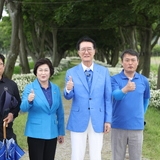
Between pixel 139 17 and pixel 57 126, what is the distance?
12.0m

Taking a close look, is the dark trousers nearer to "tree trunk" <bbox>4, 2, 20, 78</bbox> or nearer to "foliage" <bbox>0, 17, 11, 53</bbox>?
"tree trunk" <bbox>4, 2, 20, 78</bbox>

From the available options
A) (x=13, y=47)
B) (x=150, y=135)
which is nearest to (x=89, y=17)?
(x=13, y=47)

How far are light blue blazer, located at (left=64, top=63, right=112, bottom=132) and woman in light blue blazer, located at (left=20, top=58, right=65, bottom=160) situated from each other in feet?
0.80

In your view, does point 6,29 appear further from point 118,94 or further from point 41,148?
point 118,94

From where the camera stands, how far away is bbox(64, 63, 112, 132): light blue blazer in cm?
389

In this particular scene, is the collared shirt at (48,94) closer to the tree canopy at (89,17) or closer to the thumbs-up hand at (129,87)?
the thumbs-up hand at (129,87)

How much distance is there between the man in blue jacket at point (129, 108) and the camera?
4.09 m

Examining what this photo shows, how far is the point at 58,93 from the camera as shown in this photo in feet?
13.5

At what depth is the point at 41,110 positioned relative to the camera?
13.0 ft

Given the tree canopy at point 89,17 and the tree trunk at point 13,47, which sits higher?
the tree canopy at point 89,17

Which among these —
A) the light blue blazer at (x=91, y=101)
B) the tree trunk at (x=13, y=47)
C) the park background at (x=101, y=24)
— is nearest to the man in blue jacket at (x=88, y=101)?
the light blue blazer at (x=91, y=101)

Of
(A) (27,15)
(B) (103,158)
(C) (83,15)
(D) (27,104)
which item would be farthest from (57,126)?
(A) (27,15)

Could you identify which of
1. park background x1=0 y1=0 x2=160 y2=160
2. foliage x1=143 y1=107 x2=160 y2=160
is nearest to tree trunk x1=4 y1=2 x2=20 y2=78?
park background x1=0 y1=0 x2=160 y2=160

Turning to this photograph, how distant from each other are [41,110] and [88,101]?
0.56 metres
